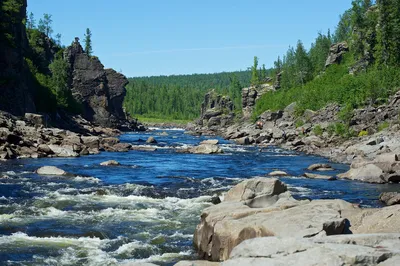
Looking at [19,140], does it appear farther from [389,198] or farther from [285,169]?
[389,198]

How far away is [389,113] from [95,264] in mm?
54435

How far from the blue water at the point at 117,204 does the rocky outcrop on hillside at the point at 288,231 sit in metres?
2.17

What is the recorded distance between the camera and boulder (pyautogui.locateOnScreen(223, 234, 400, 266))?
32.9ft

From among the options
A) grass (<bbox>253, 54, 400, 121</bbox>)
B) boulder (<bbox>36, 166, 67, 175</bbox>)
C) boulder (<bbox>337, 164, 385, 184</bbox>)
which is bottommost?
boulder (<bbox>337, 164, 385, 184</bbox>)

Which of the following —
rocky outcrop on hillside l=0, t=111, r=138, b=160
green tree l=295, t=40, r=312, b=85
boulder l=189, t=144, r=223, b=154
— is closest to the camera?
rocky outcrop on hillside l=0, t=111, r=138, b=160

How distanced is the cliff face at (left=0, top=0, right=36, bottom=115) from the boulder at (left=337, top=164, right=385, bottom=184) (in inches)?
2182

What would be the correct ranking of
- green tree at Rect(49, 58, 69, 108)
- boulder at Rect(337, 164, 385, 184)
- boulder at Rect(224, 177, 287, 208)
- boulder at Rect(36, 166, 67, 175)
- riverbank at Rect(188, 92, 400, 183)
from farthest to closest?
green tree at Rect(49, 58, 69, 108), boulder at Rect(36, 166, 67, 175), riverbank at Rect(188, 92, 400, 183), boulder at Rect(337, 164, 385, 184), boulder at Rect(224, 177, 287, 208)

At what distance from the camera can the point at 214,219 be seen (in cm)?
Result: 1728

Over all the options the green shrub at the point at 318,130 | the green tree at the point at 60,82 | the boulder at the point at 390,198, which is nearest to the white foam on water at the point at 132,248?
the boulder at the point at 390,198

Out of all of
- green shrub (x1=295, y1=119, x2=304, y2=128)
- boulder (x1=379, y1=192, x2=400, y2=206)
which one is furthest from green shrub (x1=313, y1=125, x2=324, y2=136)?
boulder (x1=379, y1=192, x2=400, y2=206)

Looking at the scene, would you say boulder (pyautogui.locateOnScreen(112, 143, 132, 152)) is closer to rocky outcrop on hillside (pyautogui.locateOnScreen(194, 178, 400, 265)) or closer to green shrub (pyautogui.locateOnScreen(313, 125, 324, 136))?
green shrub (pyautogui.locateOnScreen(313, 125, 324, 136))

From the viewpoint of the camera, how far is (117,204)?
26625 millimetres

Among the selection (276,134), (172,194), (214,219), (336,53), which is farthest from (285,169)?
(336,53)

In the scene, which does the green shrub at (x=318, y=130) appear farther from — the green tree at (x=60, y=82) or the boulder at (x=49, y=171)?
the green tree at (x=60, y=82)
